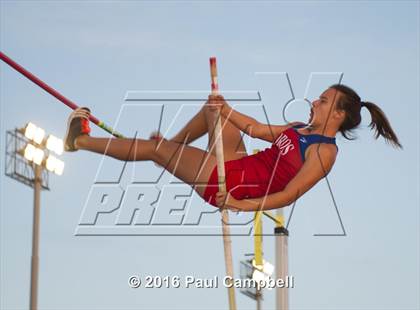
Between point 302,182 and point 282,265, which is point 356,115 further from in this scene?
point 282,265

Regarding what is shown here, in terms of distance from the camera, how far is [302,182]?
9680mm

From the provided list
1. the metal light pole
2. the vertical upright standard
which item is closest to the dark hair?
the vertical upright standard

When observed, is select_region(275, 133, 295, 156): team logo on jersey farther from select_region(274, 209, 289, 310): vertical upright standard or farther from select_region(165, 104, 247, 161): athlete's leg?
select_region(274, 209, 289, 310): vertical upright standard

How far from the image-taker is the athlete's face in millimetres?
9984

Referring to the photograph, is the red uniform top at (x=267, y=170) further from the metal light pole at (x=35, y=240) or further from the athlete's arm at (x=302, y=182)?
the metal light pole at (x=35, y=240)

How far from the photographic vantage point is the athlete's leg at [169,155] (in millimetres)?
9766

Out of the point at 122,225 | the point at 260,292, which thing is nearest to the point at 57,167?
the point at 260,292

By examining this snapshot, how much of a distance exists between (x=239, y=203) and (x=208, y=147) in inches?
22.9

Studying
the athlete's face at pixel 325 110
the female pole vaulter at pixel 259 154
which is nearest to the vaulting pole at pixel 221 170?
the female pole vaulter at pixel 259 154

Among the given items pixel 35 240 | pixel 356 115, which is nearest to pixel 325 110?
pixel 356 115

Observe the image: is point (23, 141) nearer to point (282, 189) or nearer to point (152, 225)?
point (152, 225)

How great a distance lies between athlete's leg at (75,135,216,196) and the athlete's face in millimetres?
972

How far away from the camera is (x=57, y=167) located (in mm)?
22250

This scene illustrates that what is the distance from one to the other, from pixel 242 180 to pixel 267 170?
0.81 feet
